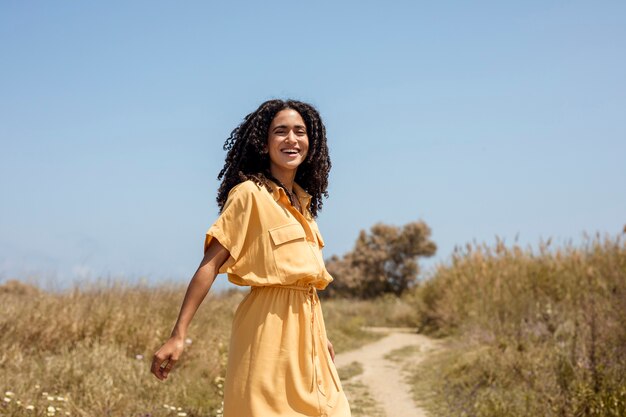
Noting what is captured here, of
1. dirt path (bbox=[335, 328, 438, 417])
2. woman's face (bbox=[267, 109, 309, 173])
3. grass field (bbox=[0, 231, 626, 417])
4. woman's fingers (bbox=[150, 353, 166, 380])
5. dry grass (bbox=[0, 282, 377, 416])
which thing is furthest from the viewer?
dirt path (bbox=[335, 328, 438, 417])

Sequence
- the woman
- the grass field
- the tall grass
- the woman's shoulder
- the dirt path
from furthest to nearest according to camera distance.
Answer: the dirt path
the tall grass
the grass field
the woman's shoulder
the woman

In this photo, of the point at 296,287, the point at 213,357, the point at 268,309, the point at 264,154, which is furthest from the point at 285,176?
the point at 213,357

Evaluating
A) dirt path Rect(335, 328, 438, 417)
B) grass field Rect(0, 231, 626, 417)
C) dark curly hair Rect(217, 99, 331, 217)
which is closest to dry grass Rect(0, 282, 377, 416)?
grass field Rect(0, 231, 626, 417)

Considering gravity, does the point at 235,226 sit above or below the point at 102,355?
above

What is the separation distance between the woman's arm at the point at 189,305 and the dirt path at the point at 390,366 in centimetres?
499

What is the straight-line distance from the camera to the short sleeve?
2.84 metres

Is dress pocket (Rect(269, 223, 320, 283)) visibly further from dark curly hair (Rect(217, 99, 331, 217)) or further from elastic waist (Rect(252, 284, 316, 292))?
dark curly hair (Rect(217, 99, 331, 217))

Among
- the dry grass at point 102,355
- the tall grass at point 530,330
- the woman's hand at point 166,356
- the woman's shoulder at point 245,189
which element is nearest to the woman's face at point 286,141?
the woman's shoulder at point 245,189

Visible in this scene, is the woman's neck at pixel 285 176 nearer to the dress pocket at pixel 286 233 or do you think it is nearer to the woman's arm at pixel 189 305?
the dress pocket at pixel 286 233

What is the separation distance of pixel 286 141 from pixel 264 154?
121 millimetres

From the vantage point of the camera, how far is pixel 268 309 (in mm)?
2879

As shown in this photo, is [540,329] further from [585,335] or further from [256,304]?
[256,304]

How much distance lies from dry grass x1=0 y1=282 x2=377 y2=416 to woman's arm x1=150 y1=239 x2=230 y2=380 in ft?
8.43

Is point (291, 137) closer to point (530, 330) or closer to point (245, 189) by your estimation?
point (245, 189)
